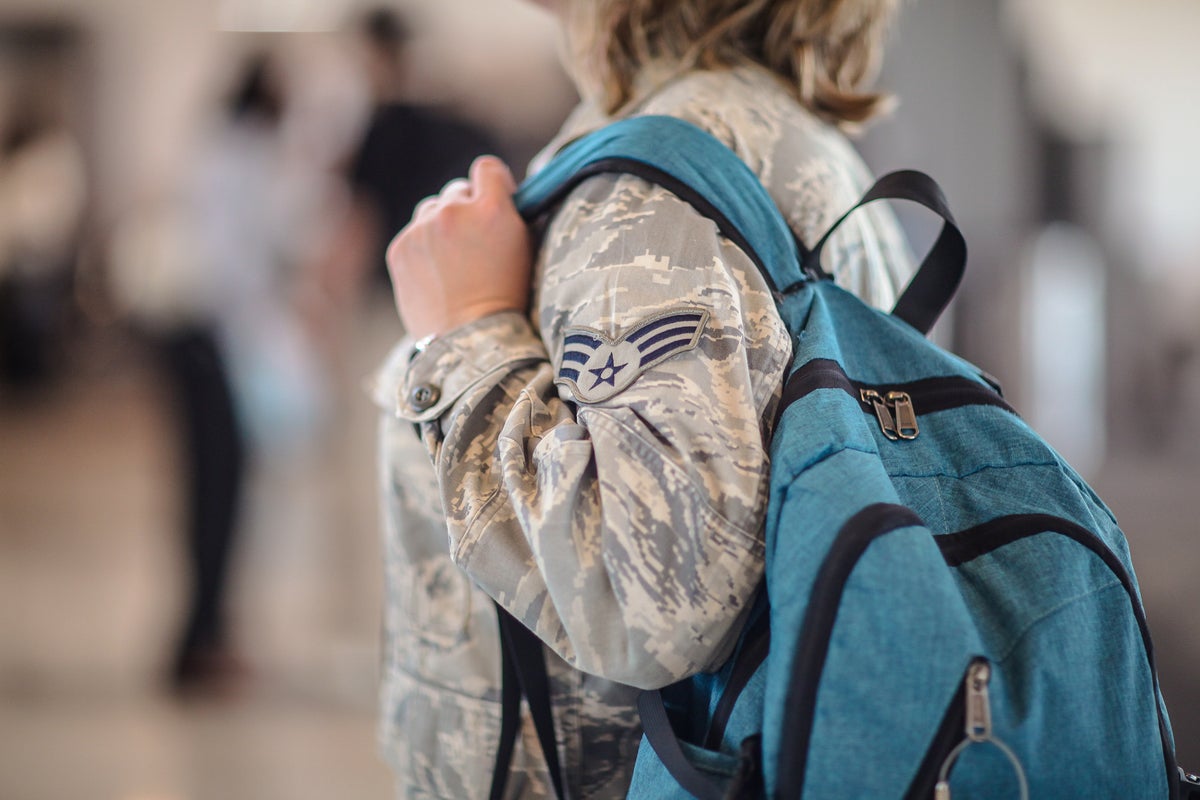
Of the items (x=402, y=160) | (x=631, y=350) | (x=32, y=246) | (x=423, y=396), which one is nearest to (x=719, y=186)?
(x=631, y=350)

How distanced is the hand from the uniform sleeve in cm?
9

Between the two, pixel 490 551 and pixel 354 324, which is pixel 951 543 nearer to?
pixel 490 551

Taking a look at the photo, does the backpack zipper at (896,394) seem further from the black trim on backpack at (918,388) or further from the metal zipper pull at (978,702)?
the metal zipper pull at (978,702)

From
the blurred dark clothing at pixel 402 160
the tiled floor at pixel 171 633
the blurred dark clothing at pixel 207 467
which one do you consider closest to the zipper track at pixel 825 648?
the tiled floor at pixel 171 633

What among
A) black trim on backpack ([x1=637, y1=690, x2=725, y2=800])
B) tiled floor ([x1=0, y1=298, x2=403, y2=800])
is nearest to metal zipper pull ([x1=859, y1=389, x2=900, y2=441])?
black trim on backpack ([x1=637, y1=690, x2=725, y2=800])

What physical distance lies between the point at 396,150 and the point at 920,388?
2.02m

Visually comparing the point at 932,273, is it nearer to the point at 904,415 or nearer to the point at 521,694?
the point at 904,415

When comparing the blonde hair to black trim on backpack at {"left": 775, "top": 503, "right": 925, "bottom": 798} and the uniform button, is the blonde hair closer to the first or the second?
the uniform button

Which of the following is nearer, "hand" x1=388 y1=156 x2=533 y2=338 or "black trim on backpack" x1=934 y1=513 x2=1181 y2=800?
"black trim on backpack" x1=934 y1=513 x2=1181 y2=800

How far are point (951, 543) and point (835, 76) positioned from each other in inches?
20.3

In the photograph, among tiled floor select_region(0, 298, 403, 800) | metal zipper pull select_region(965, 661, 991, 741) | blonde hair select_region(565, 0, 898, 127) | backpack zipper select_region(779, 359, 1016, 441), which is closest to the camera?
metal zipper pull select_region(965, 661, 991, 741)

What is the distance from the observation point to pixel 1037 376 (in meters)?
4.35

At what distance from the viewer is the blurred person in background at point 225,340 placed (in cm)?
240

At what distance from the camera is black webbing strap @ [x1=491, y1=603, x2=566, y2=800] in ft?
2.49
